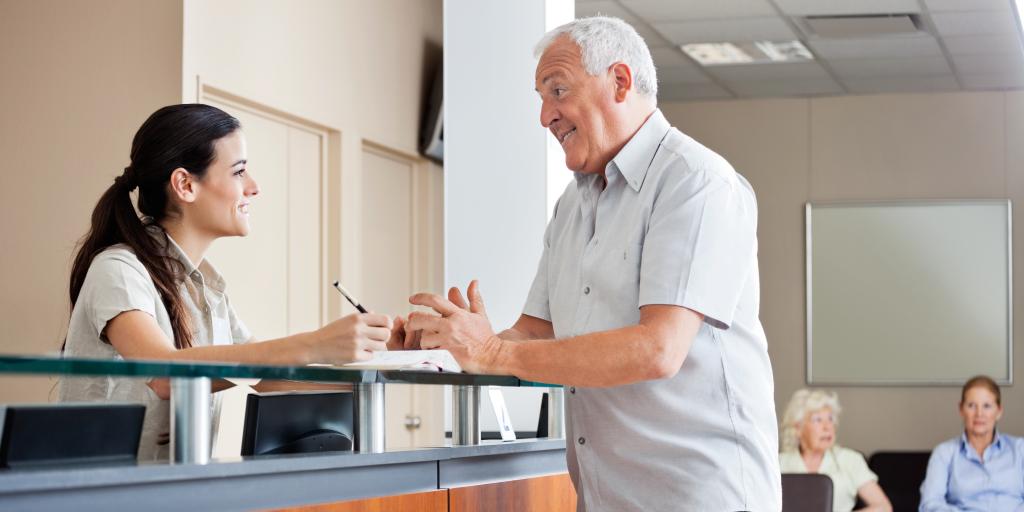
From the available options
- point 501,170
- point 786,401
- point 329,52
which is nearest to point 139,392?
point 501,170

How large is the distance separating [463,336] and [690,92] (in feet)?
23.6

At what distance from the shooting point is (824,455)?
22.2 ft

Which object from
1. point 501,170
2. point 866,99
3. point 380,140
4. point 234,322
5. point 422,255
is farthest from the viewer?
point 866,99

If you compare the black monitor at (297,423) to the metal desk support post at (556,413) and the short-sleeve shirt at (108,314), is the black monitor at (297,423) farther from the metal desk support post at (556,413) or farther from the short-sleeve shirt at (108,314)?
the metal desk support post at (556,413)

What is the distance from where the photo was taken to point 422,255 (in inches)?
259

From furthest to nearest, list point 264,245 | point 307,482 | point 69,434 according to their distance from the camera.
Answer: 1. point 264,245
2. point 307,482
3. point 69,434

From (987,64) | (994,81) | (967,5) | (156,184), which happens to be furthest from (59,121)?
(994,81)

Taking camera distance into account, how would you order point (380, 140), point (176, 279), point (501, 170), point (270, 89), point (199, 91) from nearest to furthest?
1. point (176, 279)
2. point (501, 170)
3. point (199, 91)
4. point (270, 89)
5. point (380, 140)

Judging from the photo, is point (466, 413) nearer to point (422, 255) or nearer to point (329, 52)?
point (329, 52)

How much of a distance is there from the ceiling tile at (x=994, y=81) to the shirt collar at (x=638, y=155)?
685 cm

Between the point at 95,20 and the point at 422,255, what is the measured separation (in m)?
2.44

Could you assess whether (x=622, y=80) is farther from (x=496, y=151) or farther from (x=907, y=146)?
(x=907, y=146)

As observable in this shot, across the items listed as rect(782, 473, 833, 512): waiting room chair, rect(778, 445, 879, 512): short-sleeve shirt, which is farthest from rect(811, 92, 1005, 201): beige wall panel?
rect(782, 473, 833, 512): waiting room chair

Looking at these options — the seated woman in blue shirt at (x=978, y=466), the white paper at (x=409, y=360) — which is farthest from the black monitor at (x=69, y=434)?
the seated woman in blue shirt at (x=978, y=466)
